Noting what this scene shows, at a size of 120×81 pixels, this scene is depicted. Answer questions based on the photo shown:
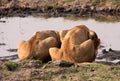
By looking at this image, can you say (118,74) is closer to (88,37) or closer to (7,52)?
(88,37)

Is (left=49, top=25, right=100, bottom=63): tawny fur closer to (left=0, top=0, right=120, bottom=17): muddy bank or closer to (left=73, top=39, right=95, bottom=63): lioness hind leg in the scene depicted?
(left=73, top=39, right=95, bottom=63): lioness hind leg

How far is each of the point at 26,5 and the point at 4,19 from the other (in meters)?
3.38

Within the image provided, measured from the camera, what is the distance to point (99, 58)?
14.4 meters

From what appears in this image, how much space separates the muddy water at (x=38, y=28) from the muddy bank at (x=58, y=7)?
1.95m

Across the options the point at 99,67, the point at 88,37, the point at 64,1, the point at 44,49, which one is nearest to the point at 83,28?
the point at 88,37

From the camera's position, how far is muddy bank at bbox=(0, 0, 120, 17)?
28609mm

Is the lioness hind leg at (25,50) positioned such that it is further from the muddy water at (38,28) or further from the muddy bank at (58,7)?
the muddy bank at (58,7)

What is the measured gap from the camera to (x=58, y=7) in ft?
98.6

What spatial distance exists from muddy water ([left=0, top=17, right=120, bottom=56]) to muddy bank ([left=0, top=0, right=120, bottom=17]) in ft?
6.38

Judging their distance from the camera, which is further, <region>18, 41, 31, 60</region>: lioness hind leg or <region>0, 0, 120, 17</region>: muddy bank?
<region>0, 0, 120, 17</region>: muddy bank

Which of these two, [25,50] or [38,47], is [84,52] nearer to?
[38,47]

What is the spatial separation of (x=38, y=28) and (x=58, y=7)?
6.95 meters

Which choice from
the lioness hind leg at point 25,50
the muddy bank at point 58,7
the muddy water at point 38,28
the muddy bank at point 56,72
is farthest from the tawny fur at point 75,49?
the muddy bank at point 58,7

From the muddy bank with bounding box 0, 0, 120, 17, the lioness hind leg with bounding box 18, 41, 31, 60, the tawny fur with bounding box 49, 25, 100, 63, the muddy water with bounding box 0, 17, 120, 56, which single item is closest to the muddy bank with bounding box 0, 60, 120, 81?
the tawny fur with bounding box 49, 25, 100, 63
